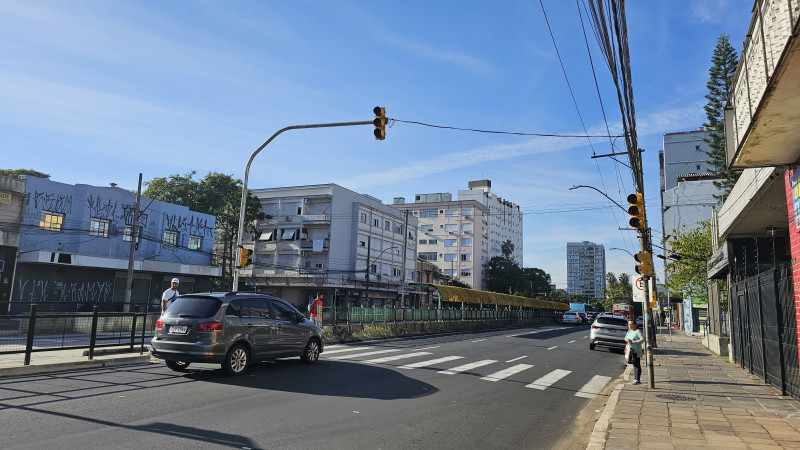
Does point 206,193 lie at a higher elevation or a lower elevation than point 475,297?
higher

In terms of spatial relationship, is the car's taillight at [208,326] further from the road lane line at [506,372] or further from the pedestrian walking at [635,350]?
the pedestrian walking at [635,350]

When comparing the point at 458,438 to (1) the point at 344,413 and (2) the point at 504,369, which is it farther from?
(2) the point at 504,369

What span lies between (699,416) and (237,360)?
26.1 ft

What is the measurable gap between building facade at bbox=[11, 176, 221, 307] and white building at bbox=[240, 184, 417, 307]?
14387 mm

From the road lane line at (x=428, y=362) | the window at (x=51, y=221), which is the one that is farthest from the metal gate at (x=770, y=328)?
the window at (x=51, y=221)

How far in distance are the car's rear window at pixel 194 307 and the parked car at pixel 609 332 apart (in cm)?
1650

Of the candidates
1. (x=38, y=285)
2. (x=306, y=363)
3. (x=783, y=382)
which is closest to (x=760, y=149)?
(x=783, y=382)

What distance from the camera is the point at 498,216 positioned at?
128750 mm

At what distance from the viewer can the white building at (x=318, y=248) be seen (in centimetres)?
5781

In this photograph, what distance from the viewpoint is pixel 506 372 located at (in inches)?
502

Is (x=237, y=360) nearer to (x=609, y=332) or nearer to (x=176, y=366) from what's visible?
(x=176, y=366)

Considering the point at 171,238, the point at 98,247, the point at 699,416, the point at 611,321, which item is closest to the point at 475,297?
the point at 611,321

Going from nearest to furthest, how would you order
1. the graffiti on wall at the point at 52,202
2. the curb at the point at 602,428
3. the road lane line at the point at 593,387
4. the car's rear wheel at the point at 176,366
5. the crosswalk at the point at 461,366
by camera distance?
1. the curb at the point at 602,428
2. the car's rear wheel at the point at 176,366
3. the road lane line at the point at 593,387
4. the crosswalk at the point at 461,366
5. the graffiti on wall at the point at 52,202

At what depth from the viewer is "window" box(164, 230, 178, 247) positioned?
41.2 metres
